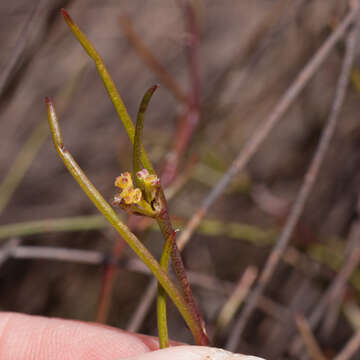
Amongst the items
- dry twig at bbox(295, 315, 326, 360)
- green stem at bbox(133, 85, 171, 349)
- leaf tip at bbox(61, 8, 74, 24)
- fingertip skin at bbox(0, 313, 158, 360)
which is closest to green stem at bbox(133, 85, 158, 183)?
green stem at bbox(133, 85, 171, 349)

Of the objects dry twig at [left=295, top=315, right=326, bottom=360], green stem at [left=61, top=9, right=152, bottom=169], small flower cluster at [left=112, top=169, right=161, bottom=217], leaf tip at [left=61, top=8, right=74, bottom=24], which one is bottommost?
dry twig at [left=295, top=315, right=326, bottom=360]

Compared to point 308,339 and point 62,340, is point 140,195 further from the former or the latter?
point 308,339

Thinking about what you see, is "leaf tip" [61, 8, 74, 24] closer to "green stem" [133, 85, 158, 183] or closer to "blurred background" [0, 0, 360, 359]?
"green stem" [133, 85, 158, 183]

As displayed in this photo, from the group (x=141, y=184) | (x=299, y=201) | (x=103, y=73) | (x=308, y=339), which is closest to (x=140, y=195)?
(x=141, y=184)

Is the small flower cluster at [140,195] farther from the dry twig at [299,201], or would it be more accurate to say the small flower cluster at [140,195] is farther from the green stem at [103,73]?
the dry twig at [299,201]

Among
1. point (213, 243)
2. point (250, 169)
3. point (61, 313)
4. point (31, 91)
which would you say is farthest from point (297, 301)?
point (31, 91)

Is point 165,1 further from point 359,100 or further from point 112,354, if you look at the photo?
point 112,354
